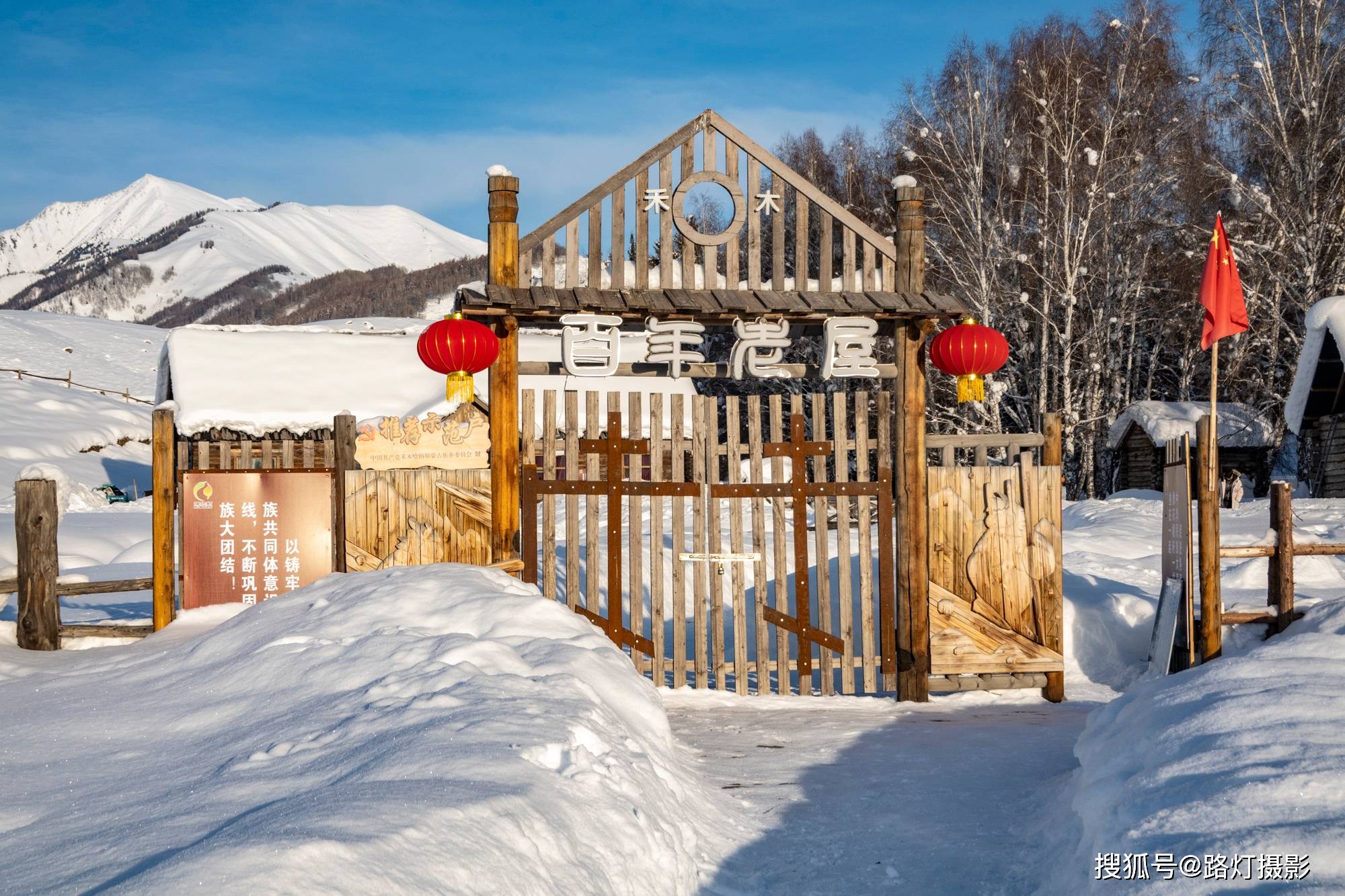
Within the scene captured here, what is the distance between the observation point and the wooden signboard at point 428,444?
838 centimetres

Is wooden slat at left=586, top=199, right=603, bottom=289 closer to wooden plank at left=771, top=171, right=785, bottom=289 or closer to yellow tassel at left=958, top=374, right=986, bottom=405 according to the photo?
wooden plank at left=771, top=171, right=785, bottom=289

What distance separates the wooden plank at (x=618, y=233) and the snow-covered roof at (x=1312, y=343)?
46.5 ft

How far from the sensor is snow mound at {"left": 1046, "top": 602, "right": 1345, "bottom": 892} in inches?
142

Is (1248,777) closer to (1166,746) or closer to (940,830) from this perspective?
(1166,746)

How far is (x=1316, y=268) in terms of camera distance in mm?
21719

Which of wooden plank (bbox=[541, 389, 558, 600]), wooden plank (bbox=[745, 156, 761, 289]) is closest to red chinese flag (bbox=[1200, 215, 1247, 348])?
wooden plank (bbox=[745, 156, 761, 289])

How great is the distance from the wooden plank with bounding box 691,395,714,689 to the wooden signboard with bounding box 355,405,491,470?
1.67 metres

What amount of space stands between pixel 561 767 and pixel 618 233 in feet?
16.7

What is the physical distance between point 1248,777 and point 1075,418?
18.5 m

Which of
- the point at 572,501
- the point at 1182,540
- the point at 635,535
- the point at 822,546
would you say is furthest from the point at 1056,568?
the point at 572,501

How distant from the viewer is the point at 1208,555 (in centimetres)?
791

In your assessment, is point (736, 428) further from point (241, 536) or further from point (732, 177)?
point (241, 536)

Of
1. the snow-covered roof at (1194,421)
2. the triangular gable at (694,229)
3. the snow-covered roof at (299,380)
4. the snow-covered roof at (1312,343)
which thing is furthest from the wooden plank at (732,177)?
the snow-covered roof at (1194,421)

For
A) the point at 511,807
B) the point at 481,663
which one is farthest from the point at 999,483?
the point at 511,807
